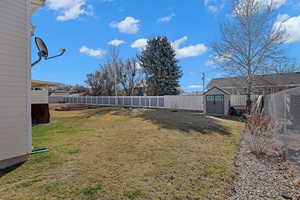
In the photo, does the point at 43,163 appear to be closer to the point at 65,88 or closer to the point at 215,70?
the point at 215,70

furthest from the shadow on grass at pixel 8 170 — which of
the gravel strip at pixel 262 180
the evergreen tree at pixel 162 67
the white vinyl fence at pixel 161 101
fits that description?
the evergreen tree at pixel 162 67

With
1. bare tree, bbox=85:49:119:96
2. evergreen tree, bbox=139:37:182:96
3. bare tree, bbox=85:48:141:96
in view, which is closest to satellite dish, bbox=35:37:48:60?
evergreen tree, bbox=139:37:182:96

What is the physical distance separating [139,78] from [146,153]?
2207 cm

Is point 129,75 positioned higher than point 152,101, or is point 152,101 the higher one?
point 129,75

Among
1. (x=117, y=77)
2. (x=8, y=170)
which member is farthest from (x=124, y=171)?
(x=117, y=77)

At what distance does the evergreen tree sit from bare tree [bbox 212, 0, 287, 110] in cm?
820

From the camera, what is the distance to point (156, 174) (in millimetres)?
2941

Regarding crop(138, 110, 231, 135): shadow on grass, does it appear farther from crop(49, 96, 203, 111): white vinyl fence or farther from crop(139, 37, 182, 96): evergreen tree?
crop(139, 37, 182, 96): evergreen tree

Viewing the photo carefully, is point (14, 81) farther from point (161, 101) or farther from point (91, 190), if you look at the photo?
point (161, 101)

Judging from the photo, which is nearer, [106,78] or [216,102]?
[216,102]

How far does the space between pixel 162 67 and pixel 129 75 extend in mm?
7253

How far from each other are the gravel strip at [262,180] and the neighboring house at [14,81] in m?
4.28

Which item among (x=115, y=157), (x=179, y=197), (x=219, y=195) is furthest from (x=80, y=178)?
(x=219, y=195)

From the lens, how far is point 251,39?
11852 mm
